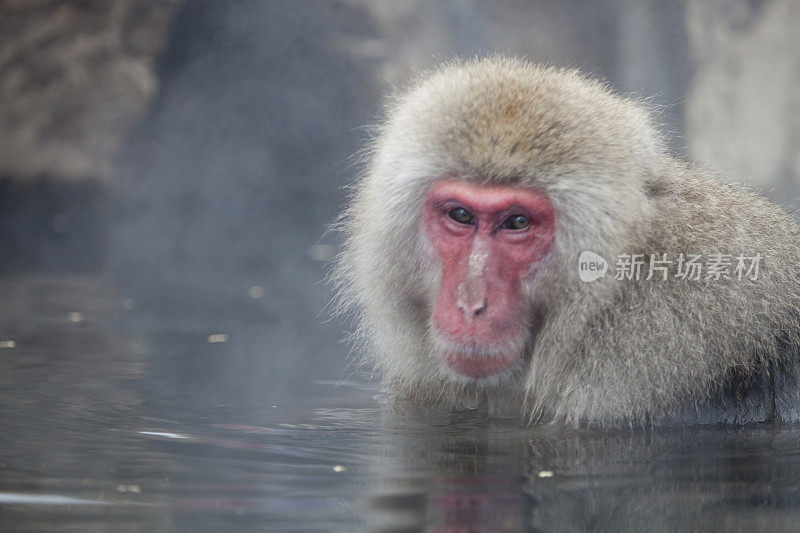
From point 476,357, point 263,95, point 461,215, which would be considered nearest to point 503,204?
point 461,215

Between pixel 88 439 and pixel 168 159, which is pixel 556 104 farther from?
pixel 168 159

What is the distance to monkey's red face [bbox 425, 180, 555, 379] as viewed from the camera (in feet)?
12.8

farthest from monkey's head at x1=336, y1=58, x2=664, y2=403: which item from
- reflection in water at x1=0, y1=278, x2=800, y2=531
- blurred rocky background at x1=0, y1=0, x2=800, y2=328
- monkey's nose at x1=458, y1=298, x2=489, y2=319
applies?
blurred rocky background at x1=0, y1=0, x2=800, y2=328

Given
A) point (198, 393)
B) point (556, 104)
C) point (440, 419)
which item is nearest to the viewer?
point (556, 104)

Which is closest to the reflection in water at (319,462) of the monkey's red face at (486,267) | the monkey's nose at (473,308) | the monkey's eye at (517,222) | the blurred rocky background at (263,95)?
the monkey's red face at (486,267)

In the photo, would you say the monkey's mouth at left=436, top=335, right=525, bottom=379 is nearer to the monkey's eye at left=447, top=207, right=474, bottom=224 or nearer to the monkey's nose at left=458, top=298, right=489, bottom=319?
the monkey's nose at left=458, top=298, right=489, bottom=319

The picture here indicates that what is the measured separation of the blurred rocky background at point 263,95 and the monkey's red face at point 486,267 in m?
6.65

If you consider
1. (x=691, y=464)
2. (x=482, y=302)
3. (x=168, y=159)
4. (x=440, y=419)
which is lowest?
(x=691, y=464)

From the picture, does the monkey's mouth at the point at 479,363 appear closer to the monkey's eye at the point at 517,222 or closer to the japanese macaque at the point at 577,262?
the japanese macaque at the point at 577,262

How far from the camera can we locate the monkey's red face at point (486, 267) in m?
3.90

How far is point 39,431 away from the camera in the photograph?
3.87m

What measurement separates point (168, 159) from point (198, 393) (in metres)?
8.04

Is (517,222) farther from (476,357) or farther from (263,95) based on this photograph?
(263,95)

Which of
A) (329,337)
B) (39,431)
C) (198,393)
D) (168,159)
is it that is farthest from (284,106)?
(39,431)
